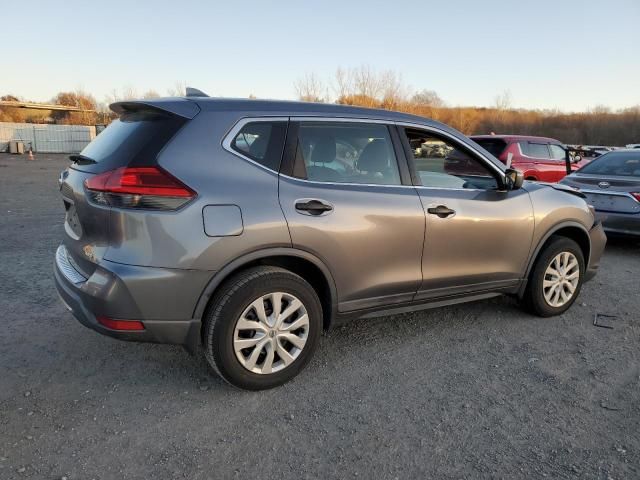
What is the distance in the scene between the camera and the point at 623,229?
6.81 meters

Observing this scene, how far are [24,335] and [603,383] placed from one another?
4173 mm

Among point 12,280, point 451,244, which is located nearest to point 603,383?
point 451,244

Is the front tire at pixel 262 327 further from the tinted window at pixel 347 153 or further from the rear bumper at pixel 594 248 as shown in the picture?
the rear bumper at pixel 594 248

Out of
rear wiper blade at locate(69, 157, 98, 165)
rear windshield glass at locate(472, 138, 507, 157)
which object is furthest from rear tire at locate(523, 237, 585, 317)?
rear windshield glass at locate(472, 138, 507, 157)

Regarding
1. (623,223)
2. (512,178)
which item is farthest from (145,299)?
(623,223)

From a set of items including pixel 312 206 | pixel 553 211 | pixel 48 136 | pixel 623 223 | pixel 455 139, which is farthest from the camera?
pixel 48 136

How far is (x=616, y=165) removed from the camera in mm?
7609

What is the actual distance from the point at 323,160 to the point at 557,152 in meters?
10.6

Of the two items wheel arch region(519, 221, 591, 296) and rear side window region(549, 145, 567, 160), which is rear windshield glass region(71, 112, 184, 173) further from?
rear side window region(549, 145, 567, 160)

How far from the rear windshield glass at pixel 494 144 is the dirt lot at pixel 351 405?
23.8 feet

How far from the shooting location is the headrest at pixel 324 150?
3213 mm

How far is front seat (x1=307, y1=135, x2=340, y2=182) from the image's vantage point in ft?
10.4

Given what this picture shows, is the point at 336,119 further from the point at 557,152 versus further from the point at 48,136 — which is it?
the point at 48,136

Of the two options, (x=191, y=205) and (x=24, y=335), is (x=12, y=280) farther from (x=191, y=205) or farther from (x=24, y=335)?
(x=191, y=205)
